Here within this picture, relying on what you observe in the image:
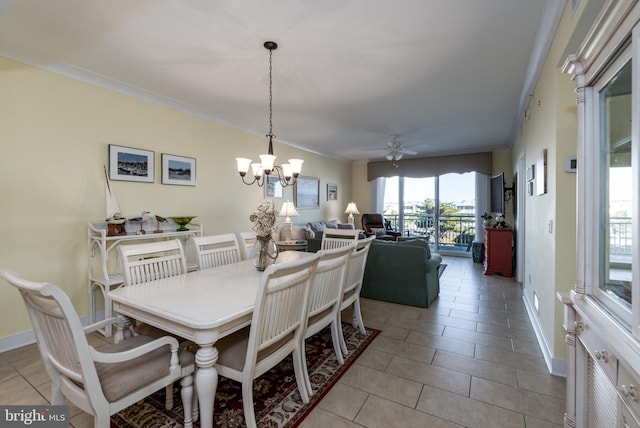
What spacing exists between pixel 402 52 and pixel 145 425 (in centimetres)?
327

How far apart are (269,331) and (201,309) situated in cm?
37

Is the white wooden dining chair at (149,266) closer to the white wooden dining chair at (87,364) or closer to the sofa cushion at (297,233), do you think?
the white wooden dining chair at (87,364)

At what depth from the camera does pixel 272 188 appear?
216 inches

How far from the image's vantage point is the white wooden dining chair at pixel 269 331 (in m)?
1.41

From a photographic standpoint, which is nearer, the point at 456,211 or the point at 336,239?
the point at 336,239

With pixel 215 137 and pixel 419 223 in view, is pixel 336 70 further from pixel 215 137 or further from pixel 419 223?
pixel 419 223

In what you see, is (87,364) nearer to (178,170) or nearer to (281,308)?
(281,308)

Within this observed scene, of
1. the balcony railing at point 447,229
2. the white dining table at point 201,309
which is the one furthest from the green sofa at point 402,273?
the balcony railing at point 447,229

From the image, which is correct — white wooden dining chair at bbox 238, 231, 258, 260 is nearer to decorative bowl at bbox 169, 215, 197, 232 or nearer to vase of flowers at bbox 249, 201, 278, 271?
vase of flowers at bbox 249, 201, 278, 271

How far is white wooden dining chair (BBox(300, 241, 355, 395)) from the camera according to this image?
6.23ft

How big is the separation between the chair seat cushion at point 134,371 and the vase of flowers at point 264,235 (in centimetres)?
88

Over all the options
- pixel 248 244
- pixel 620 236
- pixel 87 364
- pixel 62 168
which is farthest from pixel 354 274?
pixel 62 168

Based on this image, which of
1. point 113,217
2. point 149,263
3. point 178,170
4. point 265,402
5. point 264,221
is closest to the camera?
point 265,402

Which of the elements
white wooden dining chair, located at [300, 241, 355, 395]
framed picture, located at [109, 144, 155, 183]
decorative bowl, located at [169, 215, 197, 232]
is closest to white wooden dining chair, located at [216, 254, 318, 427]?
white wooden dining chair, located at [300, 241, 355, 395]
